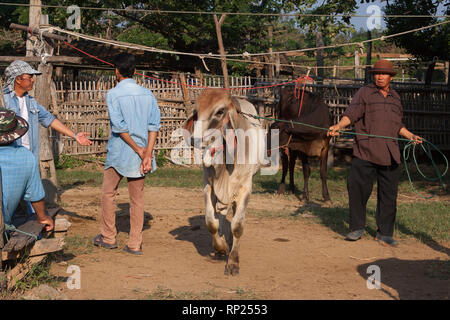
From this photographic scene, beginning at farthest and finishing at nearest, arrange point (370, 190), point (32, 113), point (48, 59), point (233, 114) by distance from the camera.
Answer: point (48, 59), point (370, 190), point (32, 113), point (233, 114)

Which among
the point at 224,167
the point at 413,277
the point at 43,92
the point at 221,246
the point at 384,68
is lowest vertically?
the point at 413,277

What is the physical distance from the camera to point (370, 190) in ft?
21.6

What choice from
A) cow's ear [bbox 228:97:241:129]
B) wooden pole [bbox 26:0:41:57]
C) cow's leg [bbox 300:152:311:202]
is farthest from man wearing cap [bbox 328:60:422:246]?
wooden pole [bbox 26:0:41:57]

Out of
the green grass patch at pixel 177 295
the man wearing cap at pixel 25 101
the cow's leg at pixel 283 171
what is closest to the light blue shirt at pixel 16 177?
the man wearing cap at pixel 25 101

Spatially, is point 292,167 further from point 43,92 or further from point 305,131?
point 43,92

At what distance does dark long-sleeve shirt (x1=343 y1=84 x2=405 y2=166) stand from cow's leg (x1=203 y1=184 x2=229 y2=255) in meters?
2.07

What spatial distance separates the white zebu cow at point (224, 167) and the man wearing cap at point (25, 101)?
1.34 meters

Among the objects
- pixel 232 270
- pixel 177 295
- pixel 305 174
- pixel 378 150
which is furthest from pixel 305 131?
pixel 177 295

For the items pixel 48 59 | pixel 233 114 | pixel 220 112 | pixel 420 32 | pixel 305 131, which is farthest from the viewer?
pixel 420 32

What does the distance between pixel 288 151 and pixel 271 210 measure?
183 centimetres

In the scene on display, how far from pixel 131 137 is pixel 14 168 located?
1.40 meters

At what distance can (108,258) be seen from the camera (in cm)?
556

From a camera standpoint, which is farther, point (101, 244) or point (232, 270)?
point (101, 244)

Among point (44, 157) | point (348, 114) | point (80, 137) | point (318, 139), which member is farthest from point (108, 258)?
point (318, 139)
